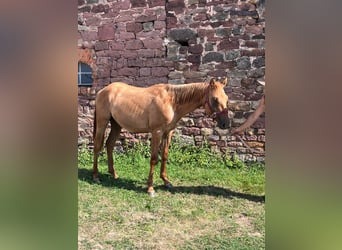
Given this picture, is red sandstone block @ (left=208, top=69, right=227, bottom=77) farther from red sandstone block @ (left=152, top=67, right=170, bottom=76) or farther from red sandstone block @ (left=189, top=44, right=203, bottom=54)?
red sandstone block @ (left=152, top=67, right=170, bottom=76)

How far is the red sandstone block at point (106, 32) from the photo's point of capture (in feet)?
8.23

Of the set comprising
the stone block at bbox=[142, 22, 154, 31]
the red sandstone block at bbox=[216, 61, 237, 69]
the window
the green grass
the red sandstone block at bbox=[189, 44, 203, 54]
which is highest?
the stone block at bbox=[142, 22, 154, 31]

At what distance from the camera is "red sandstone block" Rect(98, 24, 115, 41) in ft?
→ 8.23

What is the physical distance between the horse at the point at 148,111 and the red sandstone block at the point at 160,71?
87mm

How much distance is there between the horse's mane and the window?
580 millimetres

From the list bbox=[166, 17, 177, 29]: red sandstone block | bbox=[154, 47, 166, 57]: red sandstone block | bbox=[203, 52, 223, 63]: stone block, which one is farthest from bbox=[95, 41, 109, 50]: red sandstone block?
bbox=[203, 52, 223, 63]: stone block

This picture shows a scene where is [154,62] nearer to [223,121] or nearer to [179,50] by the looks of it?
[179,50]

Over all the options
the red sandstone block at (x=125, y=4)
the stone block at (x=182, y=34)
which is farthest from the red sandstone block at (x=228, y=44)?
the red sandstone block at (x=125, y=4)

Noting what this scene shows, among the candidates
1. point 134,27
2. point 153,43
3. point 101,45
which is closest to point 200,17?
point 153,43

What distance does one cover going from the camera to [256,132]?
2258 millimetres
